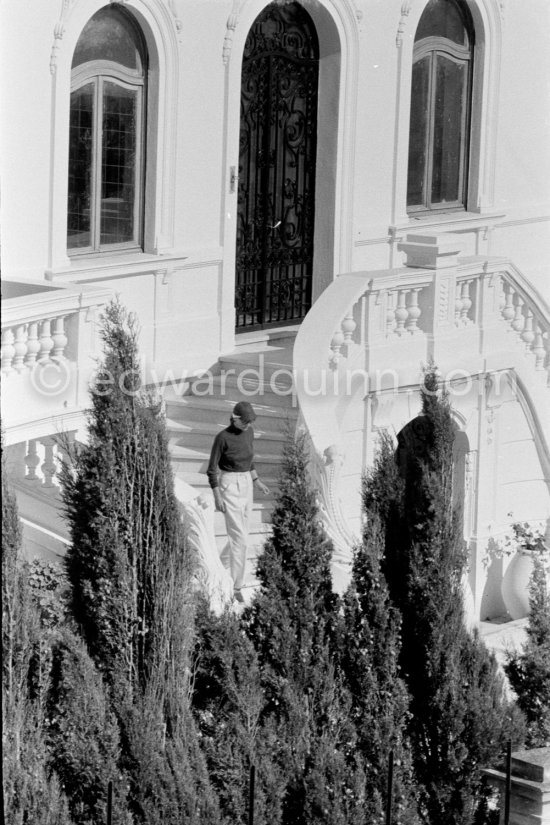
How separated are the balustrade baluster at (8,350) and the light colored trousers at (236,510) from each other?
2087 millimetres

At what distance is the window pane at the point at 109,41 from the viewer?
50.4 ft

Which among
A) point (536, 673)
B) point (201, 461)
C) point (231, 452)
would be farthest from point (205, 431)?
point (536, 673)

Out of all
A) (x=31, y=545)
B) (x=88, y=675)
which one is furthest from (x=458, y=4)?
(x=88, y=675)

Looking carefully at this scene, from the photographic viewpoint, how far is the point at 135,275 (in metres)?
15.8

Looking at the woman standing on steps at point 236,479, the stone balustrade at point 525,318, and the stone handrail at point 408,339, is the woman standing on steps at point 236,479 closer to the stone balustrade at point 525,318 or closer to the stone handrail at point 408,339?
the stone handrail at point 408,339

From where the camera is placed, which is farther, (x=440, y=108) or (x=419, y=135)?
(x=440, y=108)

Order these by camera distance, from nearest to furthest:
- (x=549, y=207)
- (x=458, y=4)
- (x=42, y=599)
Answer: (x=42, y=599) < (x=458, y=4) < (x=549, y=207)

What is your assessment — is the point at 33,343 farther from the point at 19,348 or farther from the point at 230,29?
the point at 230,29

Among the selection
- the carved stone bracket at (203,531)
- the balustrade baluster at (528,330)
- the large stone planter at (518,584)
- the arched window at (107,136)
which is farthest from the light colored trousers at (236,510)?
the balustrade baluster at (528,330)

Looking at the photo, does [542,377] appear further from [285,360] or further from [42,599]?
[42,599]

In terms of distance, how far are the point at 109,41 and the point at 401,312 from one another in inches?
132

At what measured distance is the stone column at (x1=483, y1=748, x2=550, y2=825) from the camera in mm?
8805

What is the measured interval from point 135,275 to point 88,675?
849 cm

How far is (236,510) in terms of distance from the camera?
44.7ft
